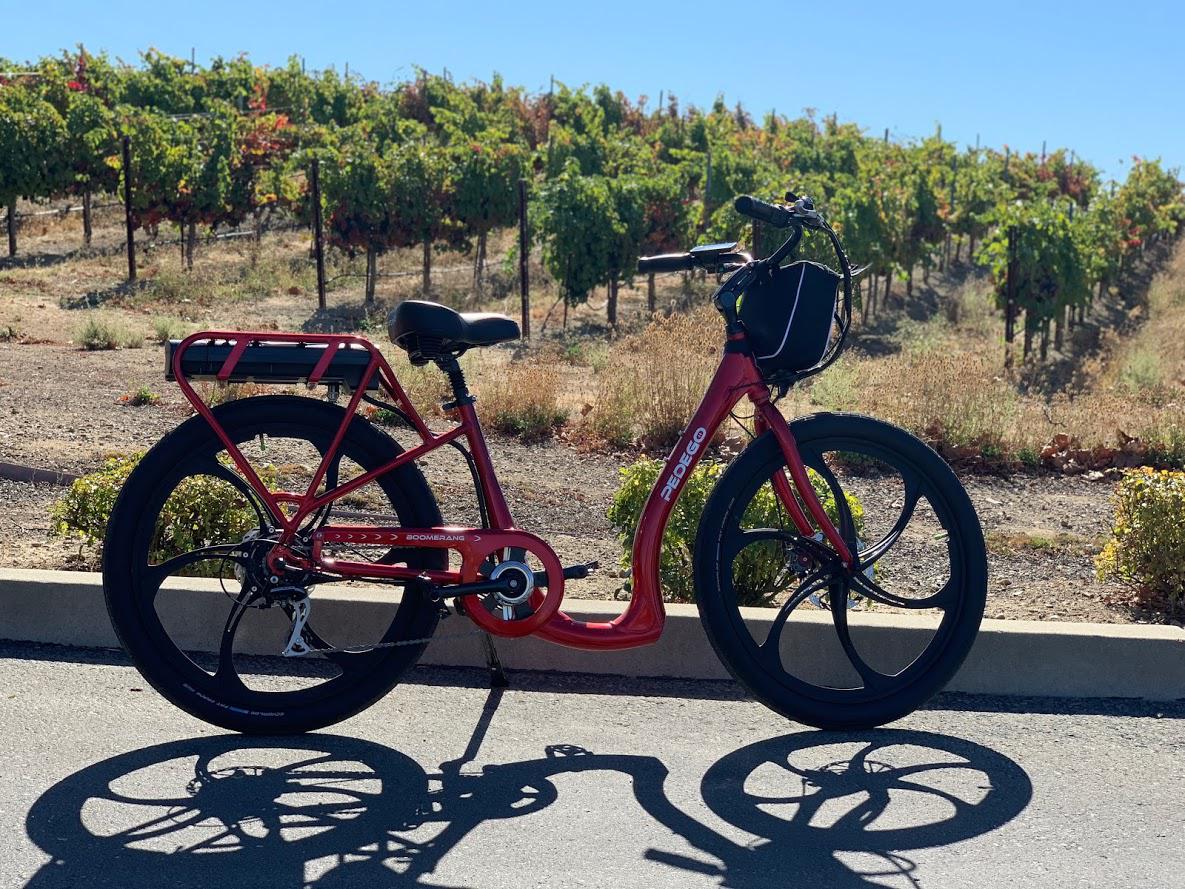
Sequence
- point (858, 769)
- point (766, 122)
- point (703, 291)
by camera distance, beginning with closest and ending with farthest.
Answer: point (858, 769) < point (703, 291) < point (766, 122)

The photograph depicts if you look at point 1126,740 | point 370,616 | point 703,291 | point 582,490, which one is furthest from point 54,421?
point 703,291

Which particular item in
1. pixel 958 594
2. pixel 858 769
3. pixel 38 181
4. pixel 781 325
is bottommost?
pixel 858 769

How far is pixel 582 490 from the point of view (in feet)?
24.5

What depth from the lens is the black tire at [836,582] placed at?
394 centimetres

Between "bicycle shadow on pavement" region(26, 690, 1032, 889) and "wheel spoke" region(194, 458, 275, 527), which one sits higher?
"wheel spoke" region(194, 458, 275, 527)

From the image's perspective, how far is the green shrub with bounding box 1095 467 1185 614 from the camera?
4.95 m

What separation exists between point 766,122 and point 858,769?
54697 mm

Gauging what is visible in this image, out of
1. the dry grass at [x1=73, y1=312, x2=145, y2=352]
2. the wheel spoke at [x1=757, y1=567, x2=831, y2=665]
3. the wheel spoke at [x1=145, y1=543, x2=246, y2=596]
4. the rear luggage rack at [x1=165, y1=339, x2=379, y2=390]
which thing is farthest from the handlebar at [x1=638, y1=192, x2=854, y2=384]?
the dry grass at [x1=73, y1=312, x2=145, y2=352]

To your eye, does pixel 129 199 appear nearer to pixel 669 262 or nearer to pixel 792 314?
pixel 669 262

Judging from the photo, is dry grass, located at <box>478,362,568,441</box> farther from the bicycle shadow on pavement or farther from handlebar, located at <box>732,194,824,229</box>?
handlebar, located at <box>732,194,824,229</box>

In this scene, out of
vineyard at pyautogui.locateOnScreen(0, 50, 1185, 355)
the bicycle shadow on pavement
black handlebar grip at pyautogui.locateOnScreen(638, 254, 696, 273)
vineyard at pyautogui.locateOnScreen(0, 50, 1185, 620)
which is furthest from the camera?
vineyard at pyautogui.locateOnScreen(0, 50, 1185, 355)

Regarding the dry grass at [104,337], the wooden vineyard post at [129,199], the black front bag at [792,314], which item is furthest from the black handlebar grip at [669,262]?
the wooden vineyard post at [129,199]

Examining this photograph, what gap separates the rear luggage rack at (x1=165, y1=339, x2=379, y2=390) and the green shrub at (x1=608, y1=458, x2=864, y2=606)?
4.28 feet

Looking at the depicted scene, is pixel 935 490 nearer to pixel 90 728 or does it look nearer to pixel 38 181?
pixel 90 728
